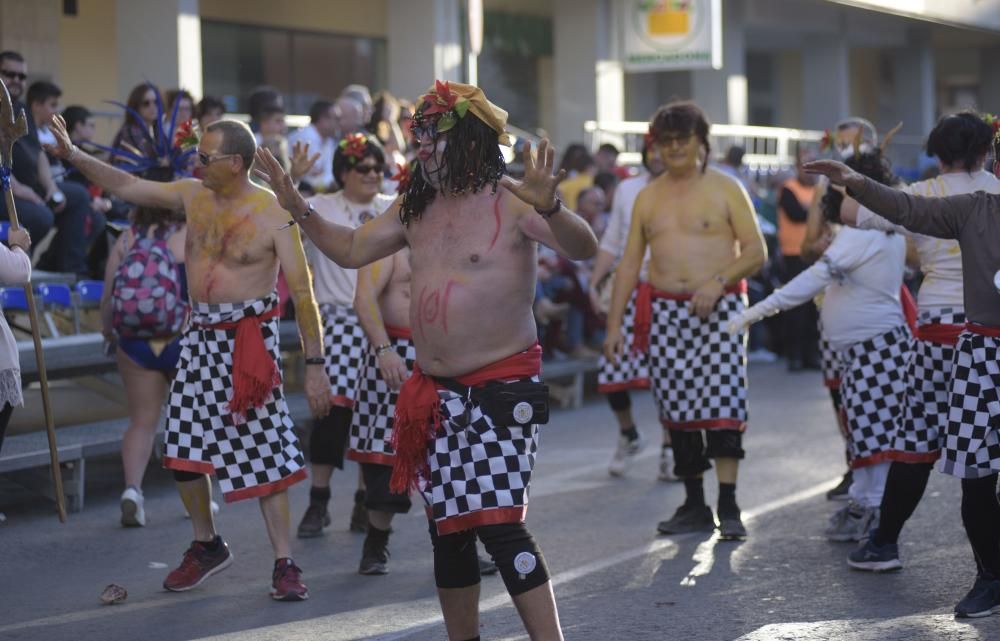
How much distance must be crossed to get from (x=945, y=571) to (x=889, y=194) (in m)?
2.10

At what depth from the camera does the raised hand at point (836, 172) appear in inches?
231

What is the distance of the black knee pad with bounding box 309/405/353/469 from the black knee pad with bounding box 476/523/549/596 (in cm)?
332


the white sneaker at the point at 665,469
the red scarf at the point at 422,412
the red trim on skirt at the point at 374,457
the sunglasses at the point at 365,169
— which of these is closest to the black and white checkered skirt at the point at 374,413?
the red trim on skirt at the point at 374,457

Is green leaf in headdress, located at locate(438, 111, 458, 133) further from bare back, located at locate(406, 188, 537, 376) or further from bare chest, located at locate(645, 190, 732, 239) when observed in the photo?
bare chest, located at locate(645, 190, 732, 239)

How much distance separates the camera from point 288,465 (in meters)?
7.07

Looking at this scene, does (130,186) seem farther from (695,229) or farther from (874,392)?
(874,392)

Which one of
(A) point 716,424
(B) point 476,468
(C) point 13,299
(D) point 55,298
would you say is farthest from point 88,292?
(B) point 476,468

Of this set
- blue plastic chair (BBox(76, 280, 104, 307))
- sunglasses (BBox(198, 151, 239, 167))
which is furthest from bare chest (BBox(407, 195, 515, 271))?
blue plastic chair (BBox(76, 280, 104, 307))

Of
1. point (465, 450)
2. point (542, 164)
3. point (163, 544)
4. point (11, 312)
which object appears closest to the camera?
point (542, 164)

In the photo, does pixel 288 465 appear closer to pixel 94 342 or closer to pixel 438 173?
pixel 438 173

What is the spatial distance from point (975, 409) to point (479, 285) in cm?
225

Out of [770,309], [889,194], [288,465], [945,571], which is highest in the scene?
[889,194]

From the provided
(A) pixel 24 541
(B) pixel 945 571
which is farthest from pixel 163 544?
(B) pixel 945 571

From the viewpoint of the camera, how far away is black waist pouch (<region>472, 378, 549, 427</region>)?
209 inches
